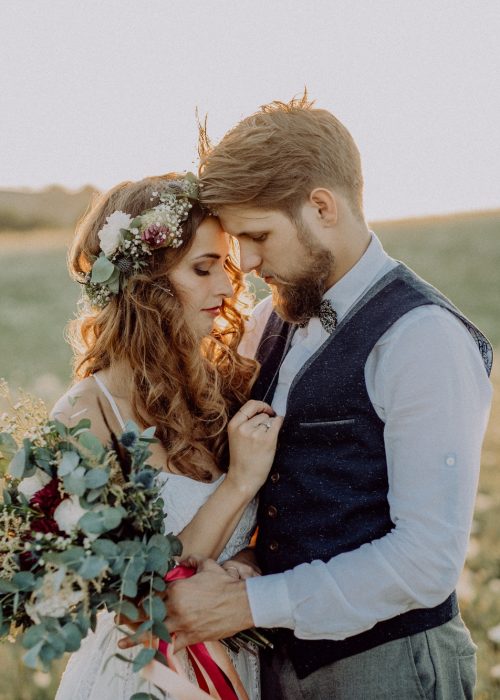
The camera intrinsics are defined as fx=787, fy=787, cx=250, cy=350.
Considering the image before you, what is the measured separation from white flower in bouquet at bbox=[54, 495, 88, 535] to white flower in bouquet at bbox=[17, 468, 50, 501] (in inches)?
5.7

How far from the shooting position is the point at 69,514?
2.38 metres

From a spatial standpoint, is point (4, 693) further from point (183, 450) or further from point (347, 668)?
point (347, 668)

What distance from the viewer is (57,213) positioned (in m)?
44.4

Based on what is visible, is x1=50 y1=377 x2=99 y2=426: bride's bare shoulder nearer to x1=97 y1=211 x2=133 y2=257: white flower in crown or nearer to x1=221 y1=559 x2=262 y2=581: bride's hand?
x1=97 y1=211 x2=133 y2=257: white flower in crown

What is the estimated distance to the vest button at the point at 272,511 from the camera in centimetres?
308

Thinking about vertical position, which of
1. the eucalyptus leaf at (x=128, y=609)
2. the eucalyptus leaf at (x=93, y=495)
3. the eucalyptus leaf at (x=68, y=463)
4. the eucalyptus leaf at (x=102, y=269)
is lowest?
the eucalyptus leaf at (x=128, y=609)

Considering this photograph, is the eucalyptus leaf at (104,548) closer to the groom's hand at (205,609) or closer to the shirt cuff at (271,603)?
the groom's hand at (205,609)

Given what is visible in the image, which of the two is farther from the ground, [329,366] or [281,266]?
[281,266]

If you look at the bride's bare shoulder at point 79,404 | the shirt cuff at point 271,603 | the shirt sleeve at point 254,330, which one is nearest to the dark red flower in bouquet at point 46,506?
the bride's bare shoulder at point 79,404

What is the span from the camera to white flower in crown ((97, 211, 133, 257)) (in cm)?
335

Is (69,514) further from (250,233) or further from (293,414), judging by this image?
(250,233)

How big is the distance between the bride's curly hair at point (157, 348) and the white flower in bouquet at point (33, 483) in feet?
2.89

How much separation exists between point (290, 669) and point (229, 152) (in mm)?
2068

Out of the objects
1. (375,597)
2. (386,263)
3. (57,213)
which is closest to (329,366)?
(386,263)
